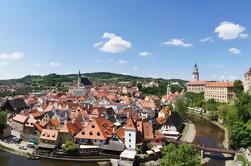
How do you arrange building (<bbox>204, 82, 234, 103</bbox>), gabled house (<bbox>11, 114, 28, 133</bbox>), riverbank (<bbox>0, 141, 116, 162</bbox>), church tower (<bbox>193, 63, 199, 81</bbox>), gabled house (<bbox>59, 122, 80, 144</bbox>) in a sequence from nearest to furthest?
riverbank (<bbox>0, 141, 116, 162</bbox>) < gabled house (<bbox>59, 122, 80, 144</bbox>) < gabled house (<bbox>11, 114, 28, 133</bbox>) < building (<bbox>204, 82, 234, 103</bbox>) < church tower (<bbox>193, 63, 199, 81</bbox>)

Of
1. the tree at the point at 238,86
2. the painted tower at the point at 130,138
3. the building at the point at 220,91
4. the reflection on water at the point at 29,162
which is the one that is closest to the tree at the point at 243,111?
the painted tower at the point at 130,138

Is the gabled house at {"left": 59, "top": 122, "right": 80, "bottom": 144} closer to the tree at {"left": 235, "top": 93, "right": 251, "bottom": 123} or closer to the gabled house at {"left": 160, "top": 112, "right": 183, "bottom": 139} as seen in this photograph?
the gabled house at {"left": 160, "top": 112, "right": 183, "bottom": 139}

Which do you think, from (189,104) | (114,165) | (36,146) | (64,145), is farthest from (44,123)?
(189,104)

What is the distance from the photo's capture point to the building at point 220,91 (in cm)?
11794

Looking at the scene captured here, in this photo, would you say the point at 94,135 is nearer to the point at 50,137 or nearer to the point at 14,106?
the point at 50,137

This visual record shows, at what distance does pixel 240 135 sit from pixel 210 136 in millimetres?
17324

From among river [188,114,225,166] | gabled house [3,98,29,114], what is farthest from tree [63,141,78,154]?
gabled house [3,98,29,114]

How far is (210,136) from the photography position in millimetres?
65938

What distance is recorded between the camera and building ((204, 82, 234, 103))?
387 ft

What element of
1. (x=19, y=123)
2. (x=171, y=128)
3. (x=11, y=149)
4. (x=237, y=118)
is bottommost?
(x=11, y=149)

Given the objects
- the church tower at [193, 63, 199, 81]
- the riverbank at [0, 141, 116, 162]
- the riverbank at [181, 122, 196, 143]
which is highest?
the church tower at [193, 63, 199, 81]

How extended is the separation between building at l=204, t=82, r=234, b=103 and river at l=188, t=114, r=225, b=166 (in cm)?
3393

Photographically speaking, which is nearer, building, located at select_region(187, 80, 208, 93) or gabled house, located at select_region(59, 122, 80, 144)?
gabled house, located at select_region(59, 122, 80, 144)

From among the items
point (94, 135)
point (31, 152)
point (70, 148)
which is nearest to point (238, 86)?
point (94, 135)
